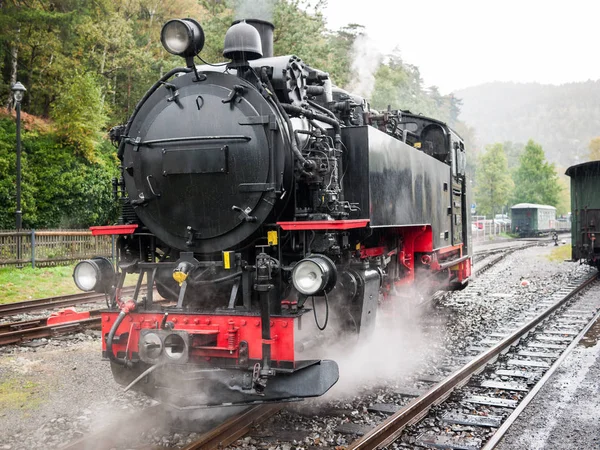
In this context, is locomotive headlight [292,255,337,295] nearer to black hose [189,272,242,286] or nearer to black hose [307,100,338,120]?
black hose [189,272,242,286]

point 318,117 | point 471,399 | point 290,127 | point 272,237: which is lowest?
point 471,399

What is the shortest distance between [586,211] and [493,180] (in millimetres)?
27912

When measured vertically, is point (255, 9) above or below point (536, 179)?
below

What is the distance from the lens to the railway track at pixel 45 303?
9773 mm

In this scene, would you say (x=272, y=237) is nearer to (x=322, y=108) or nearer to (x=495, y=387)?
(x=322, y=108)

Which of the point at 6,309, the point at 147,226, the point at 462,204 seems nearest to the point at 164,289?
the point at 147,226

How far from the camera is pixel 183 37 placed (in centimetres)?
466

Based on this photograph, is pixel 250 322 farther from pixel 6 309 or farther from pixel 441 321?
pixel 6 309

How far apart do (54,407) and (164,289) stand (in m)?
1.31

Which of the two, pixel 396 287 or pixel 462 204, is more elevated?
pixel 462 204

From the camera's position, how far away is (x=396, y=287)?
7.09 meters

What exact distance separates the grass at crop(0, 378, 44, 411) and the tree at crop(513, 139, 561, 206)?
4559 centimetres

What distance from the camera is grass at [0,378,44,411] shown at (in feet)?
16.3

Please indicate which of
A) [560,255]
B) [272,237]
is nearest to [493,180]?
[560,255]
